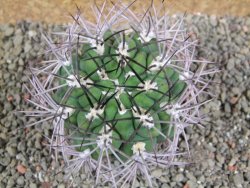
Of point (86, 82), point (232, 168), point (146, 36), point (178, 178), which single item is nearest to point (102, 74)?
point (86, 82)

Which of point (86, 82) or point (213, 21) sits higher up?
point (213, 21)

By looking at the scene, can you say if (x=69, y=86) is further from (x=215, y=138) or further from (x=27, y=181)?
(x=215, y=138)

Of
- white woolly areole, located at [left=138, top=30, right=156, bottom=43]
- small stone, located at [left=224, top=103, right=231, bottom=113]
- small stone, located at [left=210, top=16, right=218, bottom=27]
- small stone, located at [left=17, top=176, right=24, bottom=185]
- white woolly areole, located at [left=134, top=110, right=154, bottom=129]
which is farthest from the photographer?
small stone, located at [left=210, top=16, right=218, bottom=27]

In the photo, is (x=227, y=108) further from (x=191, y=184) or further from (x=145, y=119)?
(x=145, y=119)

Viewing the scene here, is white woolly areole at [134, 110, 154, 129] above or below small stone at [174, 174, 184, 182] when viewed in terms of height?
above

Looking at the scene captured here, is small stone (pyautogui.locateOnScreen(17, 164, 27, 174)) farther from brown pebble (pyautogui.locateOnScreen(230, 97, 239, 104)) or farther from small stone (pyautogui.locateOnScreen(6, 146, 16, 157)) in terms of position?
brown pebble (pyautogui.locateOnScreen(230, 97, 239, 104))

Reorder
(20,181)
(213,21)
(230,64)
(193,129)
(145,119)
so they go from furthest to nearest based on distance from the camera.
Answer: (213,21) < (230,64) < (193,129) < (20,181) < (145,119)

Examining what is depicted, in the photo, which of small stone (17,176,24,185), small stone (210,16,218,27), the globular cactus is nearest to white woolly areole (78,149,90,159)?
the globular cactus
